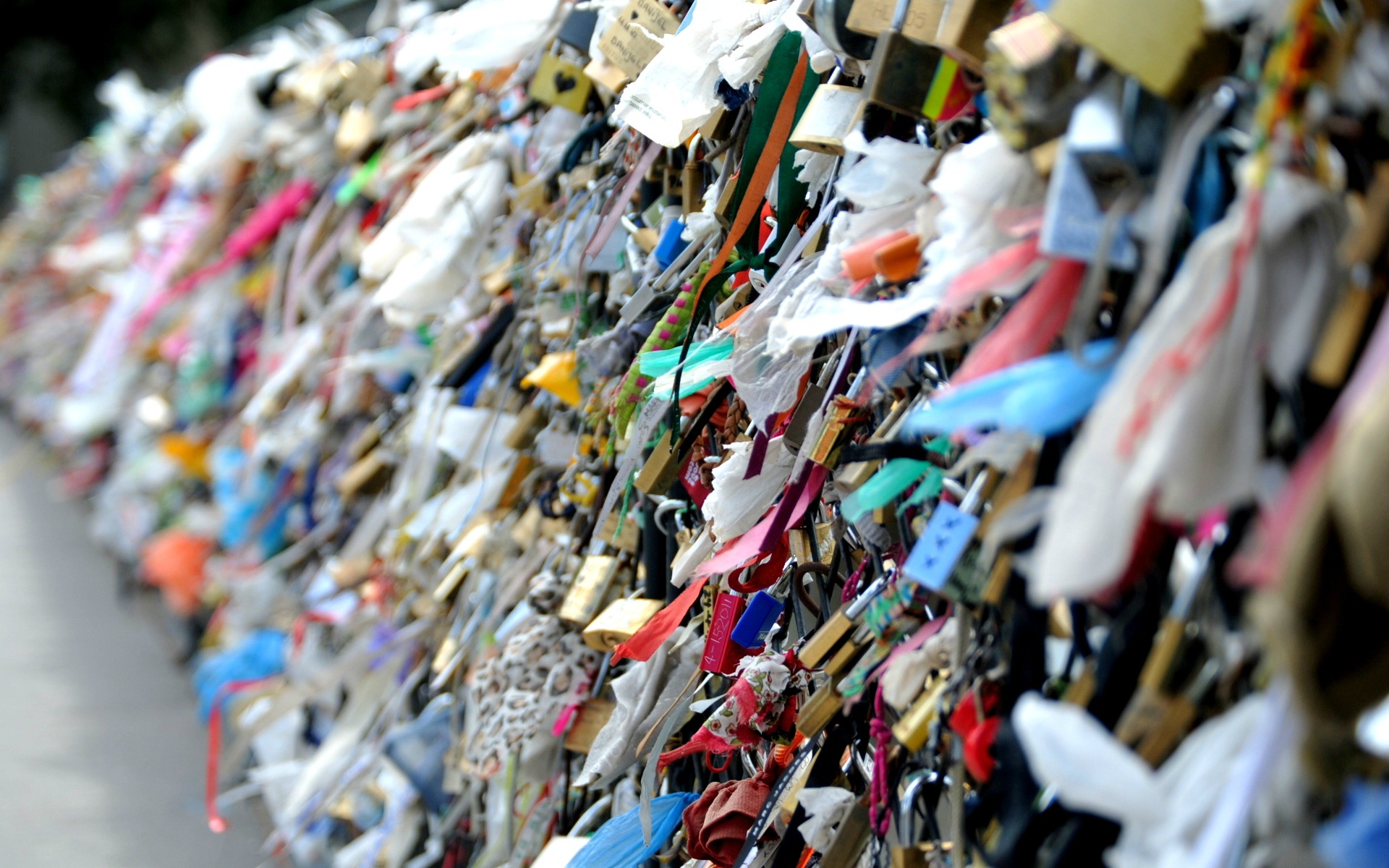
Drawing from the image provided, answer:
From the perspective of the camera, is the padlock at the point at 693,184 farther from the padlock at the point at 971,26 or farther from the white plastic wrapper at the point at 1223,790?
the white plastic wrapper at the point at 1223,790

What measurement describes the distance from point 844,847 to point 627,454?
1.70 feet

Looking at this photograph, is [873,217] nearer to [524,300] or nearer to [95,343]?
[524,300]

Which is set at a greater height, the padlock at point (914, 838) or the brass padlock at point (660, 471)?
the padlock at point (914, 838)

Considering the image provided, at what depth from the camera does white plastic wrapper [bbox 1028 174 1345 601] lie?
0.69 meters

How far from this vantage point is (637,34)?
1506mm

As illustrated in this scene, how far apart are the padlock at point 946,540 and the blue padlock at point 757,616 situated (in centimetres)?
37

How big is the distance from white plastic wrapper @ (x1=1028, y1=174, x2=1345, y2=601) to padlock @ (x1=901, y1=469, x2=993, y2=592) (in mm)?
222

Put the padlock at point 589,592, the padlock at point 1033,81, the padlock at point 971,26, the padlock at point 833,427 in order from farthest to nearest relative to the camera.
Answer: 1. the padlock at point 589,592
2. the padlock at point 833,427
3. the padlock at point 971,26
4. the padlock at point 1033,81

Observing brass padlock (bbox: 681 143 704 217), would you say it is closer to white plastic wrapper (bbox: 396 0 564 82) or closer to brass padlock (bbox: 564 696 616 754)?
white plastic wrapper (bbox: 396 0 564 82)

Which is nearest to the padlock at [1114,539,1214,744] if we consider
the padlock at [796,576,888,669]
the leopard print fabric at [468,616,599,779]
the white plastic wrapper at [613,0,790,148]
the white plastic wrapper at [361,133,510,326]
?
the padlock at [796,576,888,669]

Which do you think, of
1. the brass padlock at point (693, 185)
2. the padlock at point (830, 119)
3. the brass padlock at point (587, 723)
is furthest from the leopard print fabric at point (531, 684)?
the padlock at point (830, 119)

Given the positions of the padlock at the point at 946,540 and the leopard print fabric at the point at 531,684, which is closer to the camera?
the padlock at the point at 946,540

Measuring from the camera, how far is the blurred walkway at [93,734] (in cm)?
266

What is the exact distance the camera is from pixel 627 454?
149 centimetres
